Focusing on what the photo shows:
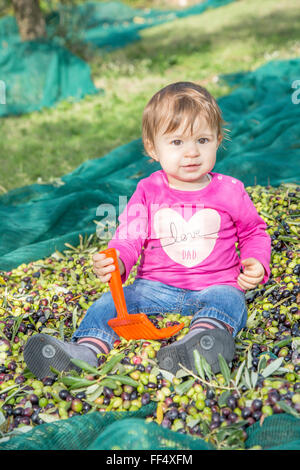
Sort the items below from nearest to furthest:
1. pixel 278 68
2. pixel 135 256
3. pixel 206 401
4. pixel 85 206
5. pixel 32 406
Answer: pixel 206 401, pixel 32 406, pixel 135 256, pixel 85 206, pixel 278 68

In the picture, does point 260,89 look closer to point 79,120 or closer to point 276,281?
point 79,120

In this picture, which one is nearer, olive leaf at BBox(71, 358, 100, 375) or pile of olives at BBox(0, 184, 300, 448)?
pile of olives at BBox(0, 184, 300, 448)

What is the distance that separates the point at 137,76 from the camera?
960cm

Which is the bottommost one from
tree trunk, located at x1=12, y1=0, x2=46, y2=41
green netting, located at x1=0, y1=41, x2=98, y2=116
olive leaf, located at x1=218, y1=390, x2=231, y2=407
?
olive leaf, located at x1=218, y1=390, x2=231, y2=407

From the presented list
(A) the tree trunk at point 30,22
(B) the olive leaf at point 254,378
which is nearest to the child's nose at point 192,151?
(B) the olive leaf at point 254,378

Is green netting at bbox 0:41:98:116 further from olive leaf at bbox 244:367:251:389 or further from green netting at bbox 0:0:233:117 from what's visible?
olive leaf at bbox 244:367:251:389

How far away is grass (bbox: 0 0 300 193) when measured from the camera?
6.22 metres

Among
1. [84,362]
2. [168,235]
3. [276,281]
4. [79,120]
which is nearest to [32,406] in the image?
[84,362]

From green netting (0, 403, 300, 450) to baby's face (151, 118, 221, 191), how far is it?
44.7 inches

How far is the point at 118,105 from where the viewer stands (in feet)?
25.8

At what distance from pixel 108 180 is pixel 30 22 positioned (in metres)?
6.68

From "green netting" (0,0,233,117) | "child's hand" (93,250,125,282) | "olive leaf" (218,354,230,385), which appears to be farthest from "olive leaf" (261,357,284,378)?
"green netting" (0,0,233,117)

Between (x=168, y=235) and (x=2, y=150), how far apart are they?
14.5 ft

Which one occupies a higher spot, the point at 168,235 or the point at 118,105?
the point at 118,105
